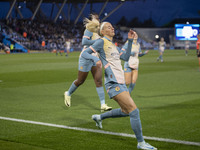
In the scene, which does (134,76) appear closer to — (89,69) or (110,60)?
(89,69)

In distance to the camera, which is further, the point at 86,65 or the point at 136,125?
the point at 86,65

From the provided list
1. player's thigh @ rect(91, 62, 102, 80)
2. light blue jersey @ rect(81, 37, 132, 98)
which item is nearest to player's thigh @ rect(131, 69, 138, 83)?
player's thigh @ rect(91, 62, 102, 80)

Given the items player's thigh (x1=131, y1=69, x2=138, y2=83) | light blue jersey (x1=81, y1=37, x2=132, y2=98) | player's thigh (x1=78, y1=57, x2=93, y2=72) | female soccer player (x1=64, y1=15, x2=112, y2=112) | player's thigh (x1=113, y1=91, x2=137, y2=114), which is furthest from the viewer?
player's thigh (x1=131, y1=69, x2=138, y2=83)

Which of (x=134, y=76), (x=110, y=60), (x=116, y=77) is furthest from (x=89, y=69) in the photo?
(x=116, y=77)

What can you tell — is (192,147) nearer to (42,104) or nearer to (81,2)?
(42,104)

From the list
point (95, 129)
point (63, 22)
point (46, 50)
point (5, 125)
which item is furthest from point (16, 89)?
point (63, 22)

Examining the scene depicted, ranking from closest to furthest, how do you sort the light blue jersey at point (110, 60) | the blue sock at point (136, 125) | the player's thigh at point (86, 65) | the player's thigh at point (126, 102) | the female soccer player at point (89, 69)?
the blue sock at point (136, 125)
the player's thigh at point (126, 102)
the light blue jersey at point (110, 60)
the female soccer player at point (89, 69)
the player's thigh at point (86, 65)

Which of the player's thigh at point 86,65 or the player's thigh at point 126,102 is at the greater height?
the player's thigh at point 86,65

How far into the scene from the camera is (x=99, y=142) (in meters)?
6.89

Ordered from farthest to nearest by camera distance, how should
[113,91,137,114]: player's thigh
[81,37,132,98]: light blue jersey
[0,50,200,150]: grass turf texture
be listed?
1. [0,50,200,150]: grass turf texture
2. [81,37,132,98]: light blue jersey
3. [113,91,137,114]: player's thigh

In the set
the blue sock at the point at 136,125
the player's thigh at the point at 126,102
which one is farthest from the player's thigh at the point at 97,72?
the blue sock at the point at 136,125

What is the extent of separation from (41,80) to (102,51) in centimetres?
1103

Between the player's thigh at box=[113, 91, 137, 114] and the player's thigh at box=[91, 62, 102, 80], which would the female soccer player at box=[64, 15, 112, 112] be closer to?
the player's thigh at box=[91, 62, 102, 80]

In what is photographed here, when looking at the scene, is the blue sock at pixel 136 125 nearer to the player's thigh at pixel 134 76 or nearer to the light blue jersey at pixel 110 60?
the light blue jersey at pixel 110 60
